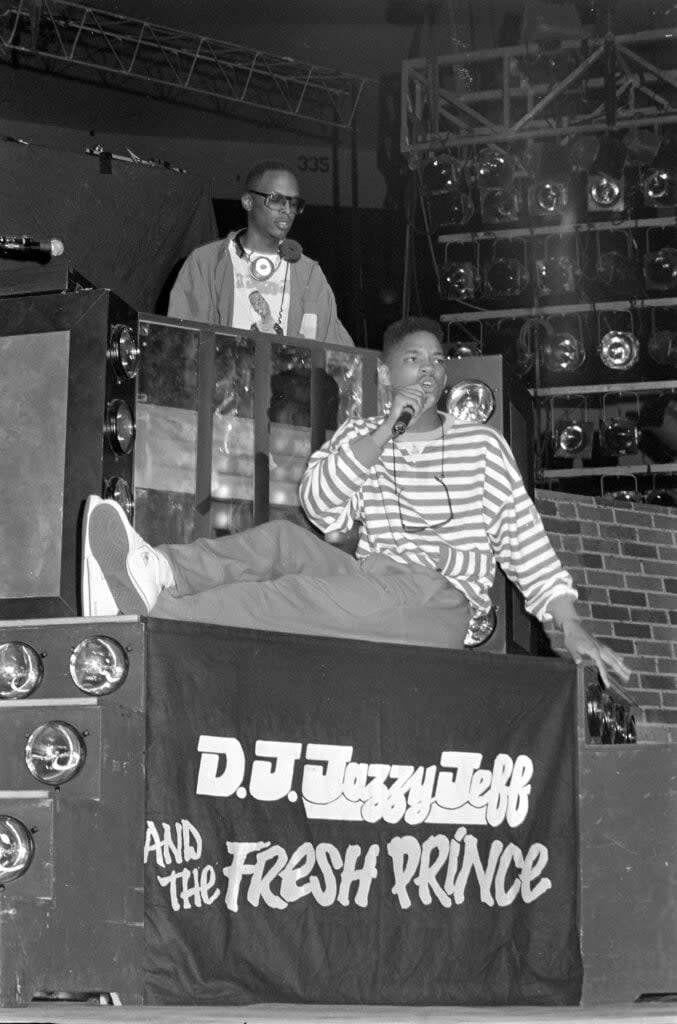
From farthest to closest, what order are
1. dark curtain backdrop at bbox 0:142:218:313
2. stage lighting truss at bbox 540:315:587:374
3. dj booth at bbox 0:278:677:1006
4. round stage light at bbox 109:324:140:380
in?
stage lighting truss at bbox 540:315:587:374, dark curtain backdrop at bbox 0:142:218:313, round stage light at bbox 109:324:140:380, dj booth at bbox 0:278:677:1006

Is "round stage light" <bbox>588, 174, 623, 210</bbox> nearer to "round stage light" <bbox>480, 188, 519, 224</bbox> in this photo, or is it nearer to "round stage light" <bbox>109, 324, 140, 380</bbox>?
"round stage light" <bbox>480, 188, 519, 224</bbox>

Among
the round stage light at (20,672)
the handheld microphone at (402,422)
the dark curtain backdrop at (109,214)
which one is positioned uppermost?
the dark curtain backdrop at (109,214)

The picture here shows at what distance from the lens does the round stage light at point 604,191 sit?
28.9ft

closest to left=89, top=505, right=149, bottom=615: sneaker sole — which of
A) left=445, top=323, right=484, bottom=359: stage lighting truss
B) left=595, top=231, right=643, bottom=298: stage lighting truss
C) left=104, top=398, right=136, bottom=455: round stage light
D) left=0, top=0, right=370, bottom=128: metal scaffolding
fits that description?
left=104, top=398, right=136, bottom=455: round stage light

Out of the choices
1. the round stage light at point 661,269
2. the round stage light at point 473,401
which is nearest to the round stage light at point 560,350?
the round stage light at point 661,269

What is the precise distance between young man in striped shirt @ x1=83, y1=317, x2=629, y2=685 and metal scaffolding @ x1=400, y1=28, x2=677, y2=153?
15.1 feet

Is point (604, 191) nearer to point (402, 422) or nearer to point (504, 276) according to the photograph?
point (504, 276)

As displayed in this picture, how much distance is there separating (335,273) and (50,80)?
193 centimetres

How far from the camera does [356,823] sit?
10.7ft

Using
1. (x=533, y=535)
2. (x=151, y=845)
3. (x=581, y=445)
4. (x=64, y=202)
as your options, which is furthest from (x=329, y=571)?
(x=581, y=445)

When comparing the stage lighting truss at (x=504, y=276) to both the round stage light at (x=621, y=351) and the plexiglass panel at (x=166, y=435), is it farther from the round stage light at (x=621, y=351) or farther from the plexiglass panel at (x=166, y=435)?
the plexiglass panel at (x=166, y=435)

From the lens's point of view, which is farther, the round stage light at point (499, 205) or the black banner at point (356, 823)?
the round stage light at point (499, 205)

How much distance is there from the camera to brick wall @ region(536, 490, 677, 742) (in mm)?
6988

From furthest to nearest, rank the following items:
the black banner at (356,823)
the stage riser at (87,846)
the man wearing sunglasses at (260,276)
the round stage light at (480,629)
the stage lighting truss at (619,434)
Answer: the stage lighting truss at (619,434)
the man wearing sunglasses at (260,276)
the round stage light at (480,629)
the black banner at (356,823)
the stage riser at (87,846)
